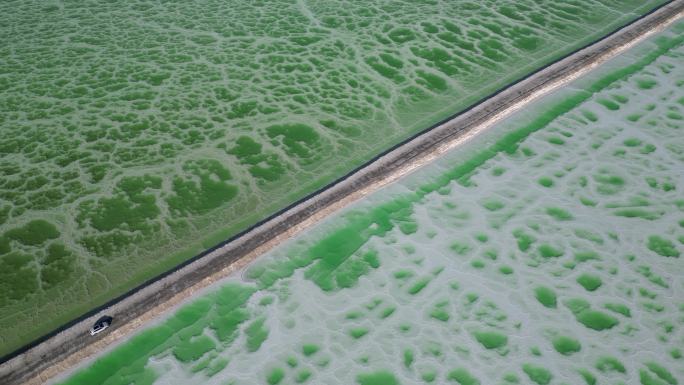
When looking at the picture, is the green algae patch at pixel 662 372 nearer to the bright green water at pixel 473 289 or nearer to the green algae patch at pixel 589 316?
the bright green water at pixel 473 289

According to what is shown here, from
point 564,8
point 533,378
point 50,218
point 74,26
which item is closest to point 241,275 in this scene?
point 50,218

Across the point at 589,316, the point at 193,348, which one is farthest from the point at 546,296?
the point at 193,348

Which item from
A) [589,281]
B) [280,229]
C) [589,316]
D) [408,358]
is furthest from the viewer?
[280,229]

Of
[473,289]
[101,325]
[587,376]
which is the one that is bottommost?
[587,376]

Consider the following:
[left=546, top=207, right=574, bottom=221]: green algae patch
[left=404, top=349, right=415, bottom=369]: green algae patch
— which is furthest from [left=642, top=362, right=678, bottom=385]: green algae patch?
[left=404, top=349, right=415, bottom=369]: green algae patch

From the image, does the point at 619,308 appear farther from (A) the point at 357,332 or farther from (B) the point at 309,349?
(B) the point at 309,349
